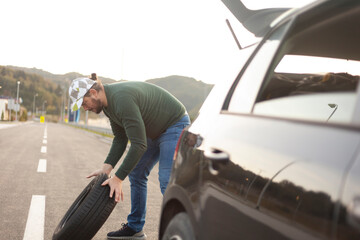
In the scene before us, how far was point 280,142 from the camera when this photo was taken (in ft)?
4.88

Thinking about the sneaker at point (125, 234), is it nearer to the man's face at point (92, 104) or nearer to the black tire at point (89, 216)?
the black tire at point (89, 216)

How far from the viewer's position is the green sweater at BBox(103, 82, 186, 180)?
11.2 feet

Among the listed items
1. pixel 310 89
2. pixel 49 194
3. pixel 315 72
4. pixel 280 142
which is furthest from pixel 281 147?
pixel 49 194

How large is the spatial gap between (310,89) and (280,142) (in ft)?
2.41

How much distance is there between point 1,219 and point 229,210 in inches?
149

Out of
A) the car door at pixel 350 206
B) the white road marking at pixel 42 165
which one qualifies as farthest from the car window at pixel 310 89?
the white road marking at pixel 42 165

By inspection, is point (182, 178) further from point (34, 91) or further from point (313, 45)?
point (34, 91)

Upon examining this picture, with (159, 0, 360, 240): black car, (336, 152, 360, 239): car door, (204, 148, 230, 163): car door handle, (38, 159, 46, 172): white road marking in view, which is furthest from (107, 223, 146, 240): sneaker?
(38, 159, 46, 172): white road marking

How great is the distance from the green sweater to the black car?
3.30ft

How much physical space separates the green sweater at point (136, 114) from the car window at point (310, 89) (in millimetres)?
1500

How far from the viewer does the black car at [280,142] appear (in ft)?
3.89

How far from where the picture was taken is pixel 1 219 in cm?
470

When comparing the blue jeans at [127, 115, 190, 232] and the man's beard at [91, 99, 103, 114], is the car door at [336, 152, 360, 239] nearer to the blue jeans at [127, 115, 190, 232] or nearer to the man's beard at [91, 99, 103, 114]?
the man's beard at [91, 99, 103, 114]

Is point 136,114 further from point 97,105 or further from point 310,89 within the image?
point 310,89
